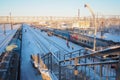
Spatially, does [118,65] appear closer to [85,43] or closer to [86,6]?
[86,6]

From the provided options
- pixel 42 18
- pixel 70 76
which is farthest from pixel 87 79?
pixel 42 18

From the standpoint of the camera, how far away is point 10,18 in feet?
341

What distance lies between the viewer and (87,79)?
9.00 meters

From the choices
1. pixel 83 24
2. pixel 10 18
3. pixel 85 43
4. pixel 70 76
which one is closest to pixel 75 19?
pixel 83 24

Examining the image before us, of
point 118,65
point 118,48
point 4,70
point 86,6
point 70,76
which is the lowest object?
point 4,70

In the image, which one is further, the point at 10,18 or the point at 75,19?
the point at 75,19

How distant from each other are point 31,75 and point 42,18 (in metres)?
98.8

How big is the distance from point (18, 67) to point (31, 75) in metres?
3.31

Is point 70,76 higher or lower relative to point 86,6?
lower

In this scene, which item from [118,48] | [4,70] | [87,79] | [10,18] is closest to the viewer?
[118,48]

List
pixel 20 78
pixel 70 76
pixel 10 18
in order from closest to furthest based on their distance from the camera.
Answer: pixel 70 76 < pixel 20 78 < pixel 10 18

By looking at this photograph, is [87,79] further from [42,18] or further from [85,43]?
[42,18]

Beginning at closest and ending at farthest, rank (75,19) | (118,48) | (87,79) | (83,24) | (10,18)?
1. (118,48)
2. (87,79)
3. (10,18)
4. (83,24)
5. (75,19)

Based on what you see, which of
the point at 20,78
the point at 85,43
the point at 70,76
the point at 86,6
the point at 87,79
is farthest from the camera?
the point at 85,43
